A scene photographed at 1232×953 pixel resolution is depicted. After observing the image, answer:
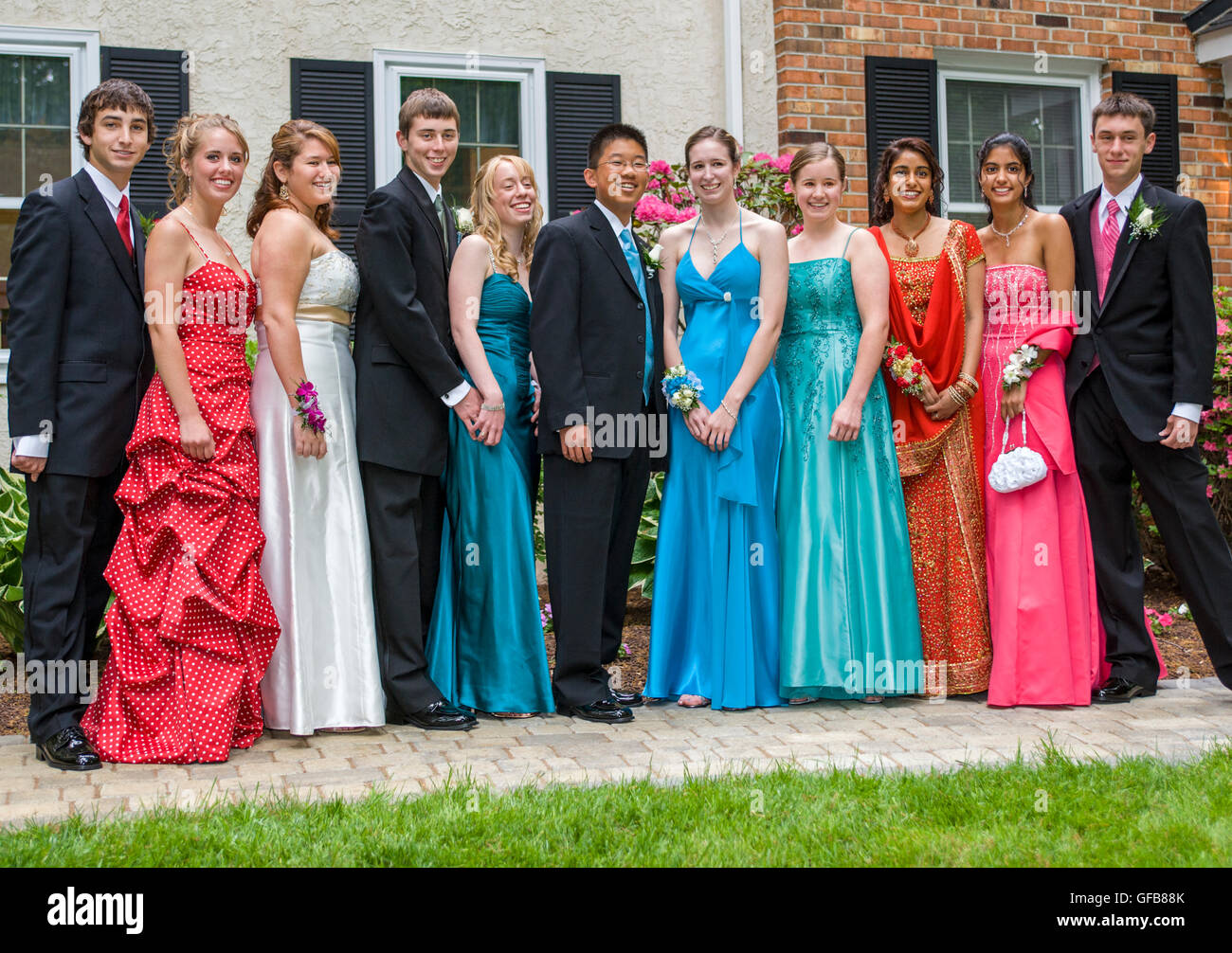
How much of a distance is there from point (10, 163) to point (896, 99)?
580cm

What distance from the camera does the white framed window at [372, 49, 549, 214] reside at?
8375mm

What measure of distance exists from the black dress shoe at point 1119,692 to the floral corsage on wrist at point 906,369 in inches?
57.5

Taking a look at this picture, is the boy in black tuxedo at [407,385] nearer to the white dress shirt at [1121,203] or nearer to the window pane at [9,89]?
the white dress shirt at [1121,203]

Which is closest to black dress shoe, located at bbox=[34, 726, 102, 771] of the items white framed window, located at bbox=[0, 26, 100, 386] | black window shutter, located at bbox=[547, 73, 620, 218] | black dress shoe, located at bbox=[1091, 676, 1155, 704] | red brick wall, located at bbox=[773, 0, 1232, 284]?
black dress shoe, located at bbox=[1091, 676, 1155, 704]

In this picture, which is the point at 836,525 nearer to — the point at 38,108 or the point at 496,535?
the point at 496,535

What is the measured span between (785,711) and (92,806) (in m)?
2.65

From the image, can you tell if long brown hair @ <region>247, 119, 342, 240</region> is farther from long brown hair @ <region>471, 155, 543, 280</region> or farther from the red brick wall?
the red brick wall

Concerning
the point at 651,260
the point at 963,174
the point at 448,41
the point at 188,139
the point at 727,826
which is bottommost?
the point at 727,826

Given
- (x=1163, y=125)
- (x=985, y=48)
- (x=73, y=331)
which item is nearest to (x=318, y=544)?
(x=73, y=331)

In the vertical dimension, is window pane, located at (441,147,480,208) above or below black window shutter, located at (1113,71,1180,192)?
below

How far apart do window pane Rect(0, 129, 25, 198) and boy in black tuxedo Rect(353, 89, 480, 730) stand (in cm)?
395

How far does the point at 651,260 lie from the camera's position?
17.5 feet
